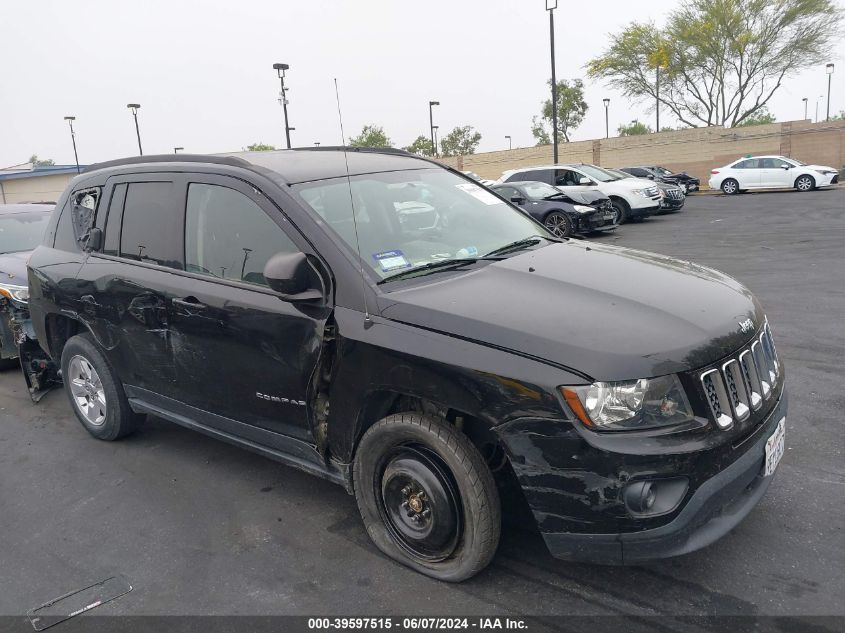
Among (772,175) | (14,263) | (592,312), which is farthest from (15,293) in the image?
(772,175)

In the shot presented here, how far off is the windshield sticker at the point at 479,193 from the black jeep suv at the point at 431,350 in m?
0.02

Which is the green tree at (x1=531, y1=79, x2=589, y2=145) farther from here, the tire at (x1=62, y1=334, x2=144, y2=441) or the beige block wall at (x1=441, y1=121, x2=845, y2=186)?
the tire at (x1=62, y1=334, x2=144, y2=441)

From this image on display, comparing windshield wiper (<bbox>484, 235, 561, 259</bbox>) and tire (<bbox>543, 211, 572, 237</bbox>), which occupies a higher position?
windshield wiper (<bbox>484, 235, 561, 259</bbox>)

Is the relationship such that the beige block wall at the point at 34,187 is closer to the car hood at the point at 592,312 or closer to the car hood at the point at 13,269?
the car hood at the point at 13,269

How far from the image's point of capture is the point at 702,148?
37.6 meters

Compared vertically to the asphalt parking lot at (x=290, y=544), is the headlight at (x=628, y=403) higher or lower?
higher

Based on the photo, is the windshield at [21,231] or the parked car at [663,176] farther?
the parked car at [663,176]

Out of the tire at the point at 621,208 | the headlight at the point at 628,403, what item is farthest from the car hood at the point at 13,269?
the tire at the point at 621,208

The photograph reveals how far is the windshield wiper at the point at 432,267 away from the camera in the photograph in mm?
A: 3206

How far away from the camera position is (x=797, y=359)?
223 inches

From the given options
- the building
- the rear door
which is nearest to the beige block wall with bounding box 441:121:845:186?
the building

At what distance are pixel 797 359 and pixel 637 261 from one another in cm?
293

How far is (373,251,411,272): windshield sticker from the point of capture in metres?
3.25

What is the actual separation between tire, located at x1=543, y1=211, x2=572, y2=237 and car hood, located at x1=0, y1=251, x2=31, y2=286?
11.2 meters
